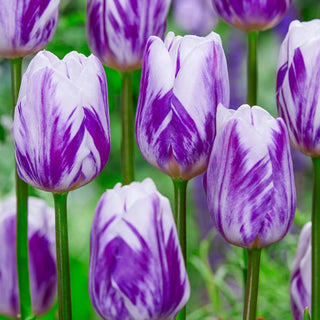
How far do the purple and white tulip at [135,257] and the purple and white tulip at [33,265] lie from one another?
0.15m

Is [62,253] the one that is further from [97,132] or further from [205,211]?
[205,211]

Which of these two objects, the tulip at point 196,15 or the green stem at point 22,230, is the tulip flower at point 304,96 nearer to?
the green stem at point 22,230

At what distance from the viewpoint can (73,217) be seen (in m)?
1.24

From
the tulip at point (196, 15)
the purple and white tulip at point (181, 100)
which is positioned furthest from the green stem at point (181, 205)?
the tulip at point (196, 15)

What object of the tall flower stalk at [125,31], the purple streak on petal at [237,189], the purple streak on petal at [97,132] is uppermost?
the tall flower stalk at [125,31]

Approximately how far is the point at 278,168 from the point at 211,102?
42 mm

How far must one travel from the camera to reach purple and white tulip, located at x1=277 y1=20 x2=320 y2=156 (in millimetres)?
395

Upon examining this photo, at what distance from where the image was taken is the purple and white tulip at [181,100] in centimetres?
38

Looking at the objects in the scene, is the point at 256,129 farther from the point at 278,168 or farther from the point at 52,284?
the point at 52,284

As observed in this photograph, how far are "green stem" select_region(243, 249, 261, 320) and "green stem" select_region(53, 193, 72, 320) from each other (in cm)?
8

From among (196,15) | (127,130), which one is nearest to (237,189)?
(127,130)

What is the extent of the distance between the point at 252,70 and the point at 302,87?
9 cm

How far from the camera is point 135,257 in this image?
0.34m

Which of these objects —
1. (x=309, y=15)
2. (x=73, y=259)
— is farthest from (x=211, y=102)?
(x=309, y=15)
